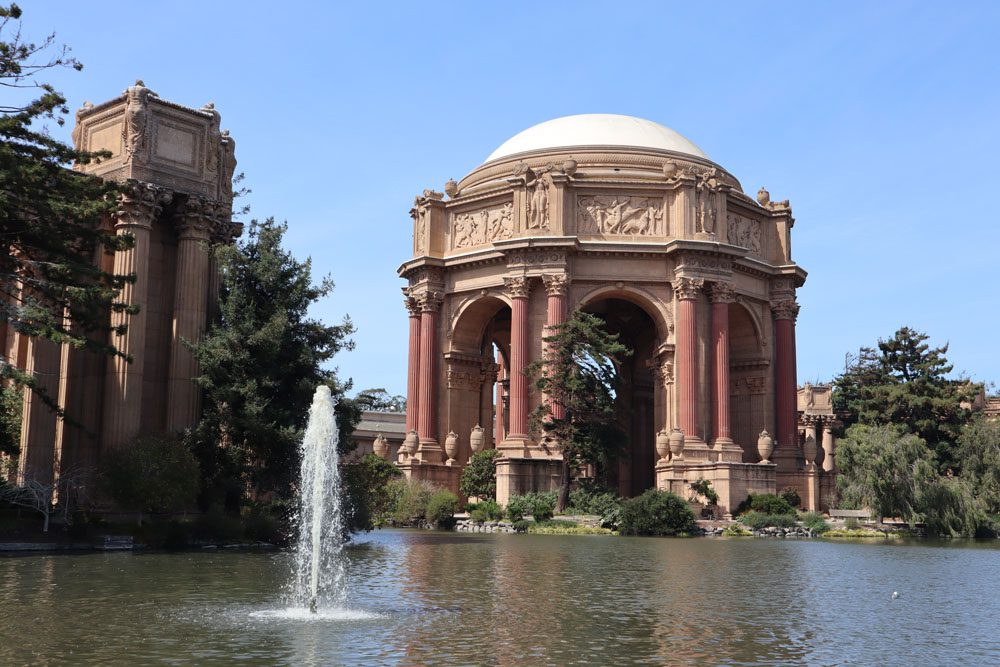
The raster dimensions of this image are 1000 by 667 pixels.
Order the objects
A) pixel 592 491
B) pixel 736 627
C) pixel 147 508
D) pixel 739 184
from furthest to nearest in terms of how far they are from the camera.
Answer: pixel 739 184 < pixel 592 491 < pixel 147 508 < pixel 736 627

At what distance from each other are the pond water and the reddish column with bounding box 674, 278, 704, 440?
2795cm

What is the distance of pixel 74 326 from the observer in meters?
26.0

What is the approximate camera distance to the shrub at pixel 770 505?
44375mm

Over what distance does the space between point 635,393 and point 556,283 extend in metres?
15.4

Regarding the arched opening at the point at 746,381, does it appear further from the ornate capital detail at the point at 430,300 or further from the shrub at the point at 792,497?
the ornate capital detail at the point at 430,300

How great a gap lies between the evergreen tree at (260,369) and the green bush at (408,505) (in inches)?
689

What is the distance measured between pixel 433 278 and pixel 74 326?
31.9m

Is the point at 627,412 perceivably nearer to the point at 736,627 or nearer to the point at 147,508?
the point at 147,508

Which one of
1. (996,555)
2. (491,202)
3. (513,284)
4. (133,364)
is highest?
(491,202)

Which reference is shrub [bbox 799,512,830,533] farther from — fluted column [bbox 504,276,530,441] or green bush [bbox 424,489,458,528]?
green bush [bbox 424,489,458,528]

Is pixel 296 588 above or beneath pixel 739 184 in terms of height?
beneath

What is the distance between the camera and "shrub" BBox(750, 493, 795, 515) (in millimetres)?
44375

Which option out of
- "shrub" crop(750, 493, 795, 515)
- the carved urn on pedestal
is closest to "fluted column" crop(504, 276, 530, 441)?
the carved urn on pedestal

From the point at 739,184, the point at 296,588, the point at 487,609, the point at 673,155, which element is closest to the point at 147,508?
the point at 296,588
